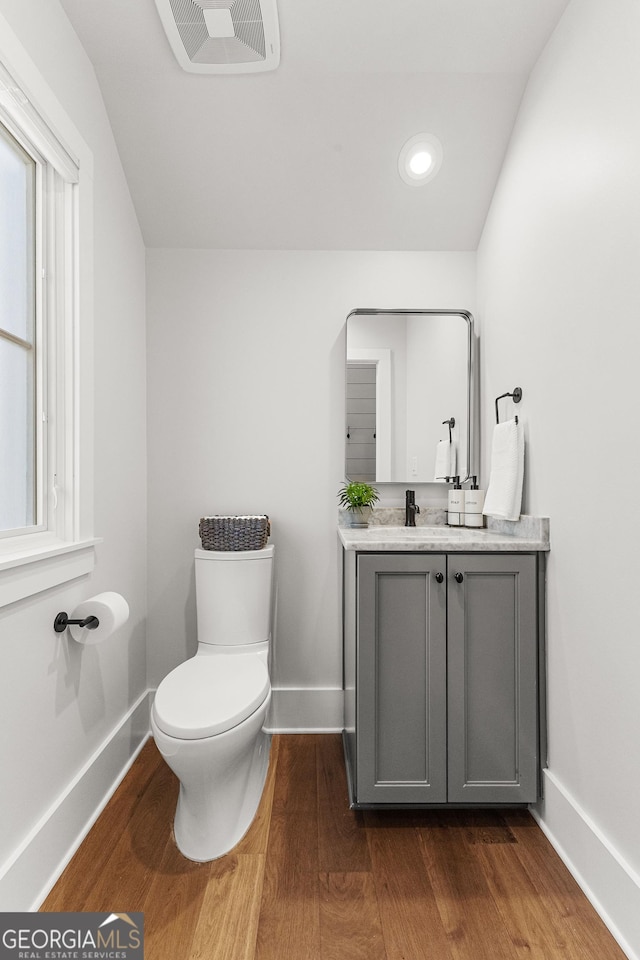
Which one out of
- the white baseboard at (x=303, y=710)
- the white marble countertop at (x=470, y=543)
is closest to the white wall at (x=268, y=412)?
the white baseboard at (x=303, y=710)

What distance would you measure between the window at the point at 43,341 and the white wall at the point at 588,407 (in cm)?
144

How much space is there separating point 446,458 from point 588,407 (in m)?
0.95

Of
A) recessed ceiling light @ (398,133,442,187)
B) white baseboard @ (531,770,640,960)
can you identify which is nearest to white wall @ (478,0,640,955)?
white baseboard @ (531,770,640,960)

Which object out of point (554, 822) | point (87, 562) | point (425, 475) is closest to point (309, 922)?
point (554, 822)

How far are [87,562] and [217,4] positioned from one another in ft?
5.56

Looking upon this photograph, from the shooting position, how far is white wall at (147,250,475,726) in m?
2.44

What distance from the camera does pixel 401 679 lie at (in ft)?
5.65

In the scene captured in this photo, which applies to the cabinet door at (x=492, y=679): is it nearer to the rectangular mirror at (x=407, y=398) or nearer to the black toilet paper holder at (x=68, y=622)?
the rectangular mirror at (x=407, y=398)

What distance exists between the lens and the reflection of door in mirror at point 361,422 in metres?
2.41

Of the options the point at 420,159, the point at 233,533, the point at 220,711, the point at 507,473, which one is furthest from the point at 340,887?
the point at 420,159

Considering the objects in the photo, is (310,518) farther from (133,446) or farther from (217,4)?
(217,4)

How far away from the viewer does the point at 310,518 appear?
2.45 meters

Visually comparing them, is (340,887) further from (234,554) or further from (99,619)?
(234,554)

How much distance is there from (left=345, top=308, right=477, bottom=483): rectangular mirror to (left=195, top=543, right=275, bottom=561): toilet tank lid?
0.50 m
